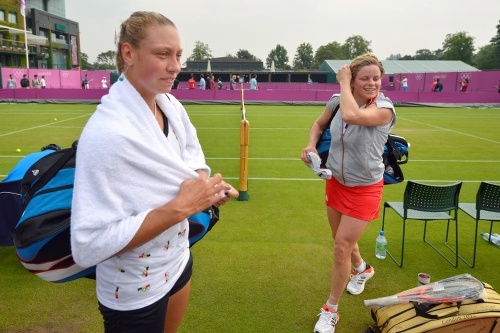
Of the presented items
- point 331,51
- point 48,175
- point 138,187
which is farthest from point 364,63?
point 331,51

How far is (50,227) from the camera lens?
1602 mm

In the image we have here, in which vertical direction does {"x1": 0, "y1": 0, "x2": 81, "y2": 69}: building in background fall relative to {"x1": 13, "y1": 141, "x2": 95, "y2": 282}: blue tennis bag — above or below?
above

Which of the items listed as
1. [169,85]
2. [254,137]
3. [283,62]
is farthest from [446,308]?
[283,62]

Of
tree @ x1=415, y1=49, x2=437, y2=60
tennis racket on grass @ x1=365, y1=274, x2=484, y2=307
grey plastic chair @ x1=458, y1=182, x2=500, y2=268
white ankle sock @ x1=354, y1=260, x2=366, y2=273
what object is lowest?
white ankle sock @ x1=354, y1=260, x2=366, y2=273

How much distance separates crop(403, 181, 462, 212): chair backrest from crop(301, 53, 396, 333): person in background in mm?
1279

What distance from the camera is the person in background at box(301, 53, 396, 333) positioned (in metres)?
3.12

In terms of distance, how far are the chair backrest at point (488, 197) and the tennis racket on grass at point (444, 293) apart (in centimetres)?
A: 166

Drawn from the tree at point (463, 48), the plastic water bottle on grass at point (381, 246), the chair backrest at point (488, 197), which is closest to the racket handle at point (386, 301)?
the plastic water bottle on grass at point (381, 246)

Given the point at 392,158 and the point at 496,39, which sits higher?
the point at 496,39

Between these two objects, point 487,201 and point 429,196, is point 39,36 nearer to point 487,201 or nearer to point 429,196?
point 429,196

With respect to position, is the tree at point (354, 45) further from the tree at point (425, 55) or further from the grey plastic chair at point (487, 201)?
A: the grey plastic chair at point (487, 201)

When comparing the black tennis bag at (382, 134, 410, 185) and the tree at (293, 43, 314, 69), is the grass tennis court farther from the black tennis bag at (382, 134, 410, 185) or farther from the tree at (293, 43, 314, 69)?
the tree at (293, 43, 314, 69)

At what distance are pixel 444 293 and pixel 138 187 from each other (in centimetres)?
279

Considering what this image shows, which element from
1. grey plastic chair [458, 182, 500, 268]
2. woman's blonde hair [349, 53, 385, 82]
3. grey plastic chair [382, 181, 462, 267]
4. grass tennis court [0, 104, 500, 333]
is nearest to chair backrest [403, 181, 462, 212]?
grey plastic chair [382, 181, 462, 267]
